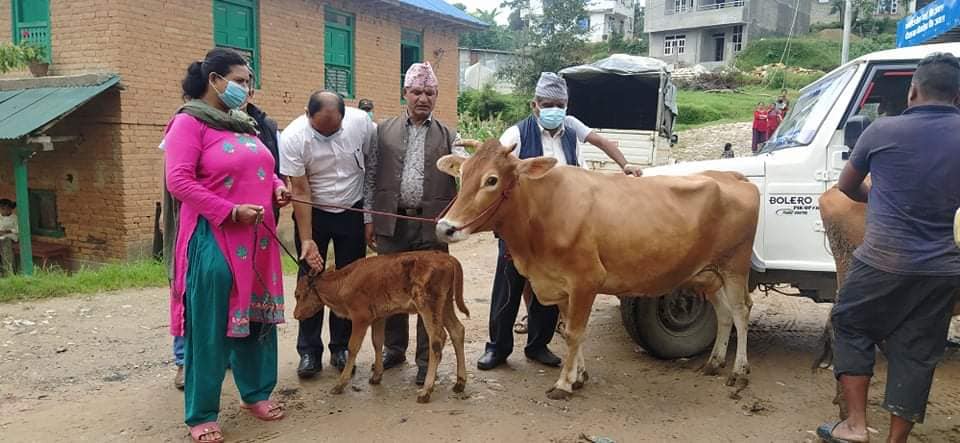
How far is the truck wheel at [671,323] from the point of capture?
497 centimetres

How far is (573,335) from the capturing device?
416 cm

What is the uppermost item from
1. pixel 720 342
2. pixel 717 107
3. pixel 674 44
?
pixel 674 44

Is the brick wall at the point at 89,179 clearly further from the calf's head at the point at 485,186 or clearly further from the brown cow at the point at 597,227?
the calf's head at the point at 485,186

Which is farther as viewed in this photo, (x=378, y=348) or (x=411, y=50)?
(x=411, y=50)

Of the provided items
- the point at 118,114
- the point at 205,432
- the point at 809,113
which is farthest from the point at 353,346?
the point at 118,114

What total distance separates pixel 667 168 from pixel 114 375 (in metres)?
4.09

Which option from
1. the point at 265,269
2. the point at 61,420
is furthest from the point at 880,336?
the point at 61,420

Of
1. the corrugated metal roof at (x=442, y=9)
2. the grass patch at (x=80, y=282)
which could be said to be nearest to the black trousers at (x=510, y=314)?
the grass patch at (x=80, y=282)

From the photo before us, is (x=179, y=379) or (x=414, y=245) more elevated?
(x=414, y=245)

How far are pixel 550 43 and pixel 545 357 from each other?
25.5m

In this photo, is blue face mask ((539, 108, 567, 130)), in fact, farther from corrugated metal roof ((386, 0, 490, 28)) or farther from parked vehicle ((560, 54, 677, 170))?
corrugated metal roof ((386, 0, 490, 28))

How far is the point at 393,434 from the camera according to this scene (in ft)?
12.1

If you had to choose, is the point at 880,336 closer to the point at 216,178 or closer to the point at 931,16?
the point at 216,178

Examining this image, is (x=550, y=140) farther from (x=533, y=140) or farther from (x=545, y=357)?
(x=545, y=357)
